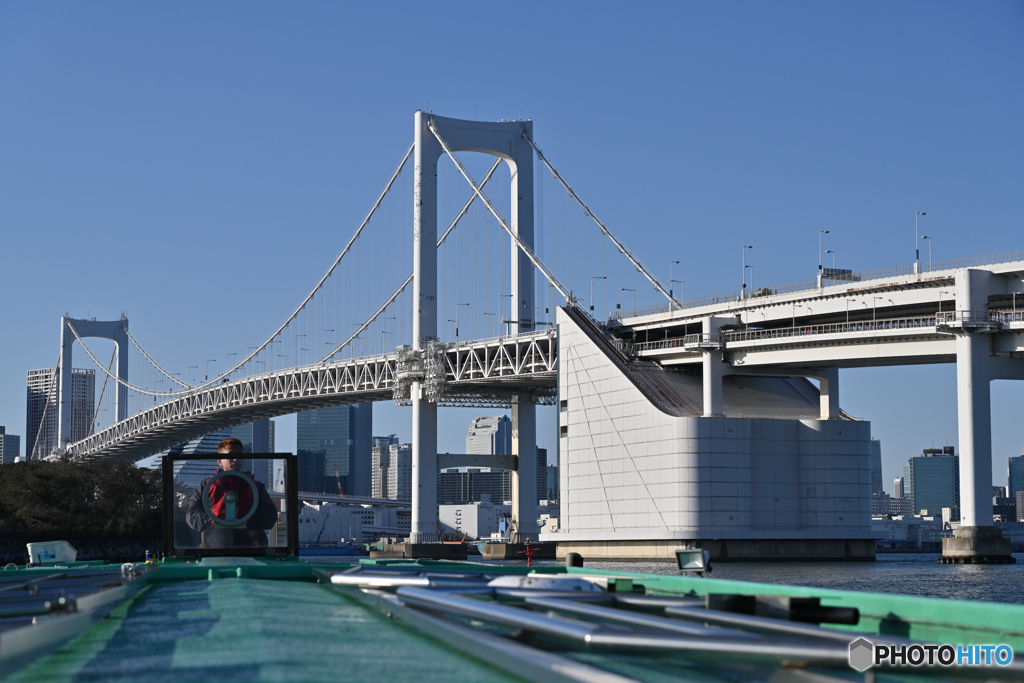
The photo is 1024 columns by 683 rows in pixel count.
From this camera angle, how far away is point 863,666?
496 centimetres

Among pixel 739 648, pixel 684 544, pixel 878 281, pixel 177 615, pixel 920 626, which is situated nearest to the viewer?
pixel 739 648

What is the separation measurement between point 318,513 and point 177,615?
193 m

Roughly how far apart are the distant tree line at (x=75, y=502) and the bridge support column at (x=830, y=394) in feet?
184

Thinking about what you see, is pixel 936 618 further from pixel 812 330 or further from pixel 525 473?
pixel 525 473

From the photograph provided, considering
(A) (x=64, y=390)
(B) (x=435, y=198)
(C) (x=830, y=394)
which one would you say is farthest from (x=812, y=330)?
(A) (x=64, y=390)

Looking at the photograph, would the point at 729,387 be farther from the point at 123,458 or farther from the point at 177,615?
the point at 123,458

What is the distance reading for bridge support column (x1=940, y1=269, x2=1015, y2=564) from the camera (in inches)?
1998

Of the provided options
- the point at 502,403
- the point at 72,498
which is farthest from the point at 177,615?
the point at 72,498

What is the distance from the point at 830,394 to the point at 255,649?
5953cm

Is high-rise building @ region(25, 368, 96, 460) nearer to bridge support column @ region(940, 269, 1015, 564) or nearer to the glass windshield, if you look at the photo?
bridge support column @ region(940, 269, 1015, 564)

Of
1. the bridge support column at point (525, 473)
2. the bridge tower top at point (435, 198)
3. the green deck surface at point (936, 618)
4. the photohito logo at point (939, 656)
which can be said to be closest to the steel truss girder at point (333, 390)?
the bridge support column at point (525, 473)

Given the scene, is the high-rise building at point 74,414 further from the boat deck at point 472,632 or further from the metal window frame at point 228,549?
the boat deck at point 472,632

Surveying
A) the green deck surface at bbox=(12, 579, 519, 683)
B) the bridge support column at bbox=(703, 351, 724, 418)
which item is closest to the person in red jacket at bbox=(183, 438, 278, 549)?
the green deck surface at bbox=(12, 579, 519, 683)

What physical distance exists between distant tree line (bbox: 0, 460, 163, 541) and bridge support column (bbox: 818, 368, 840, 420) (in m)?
56.2
